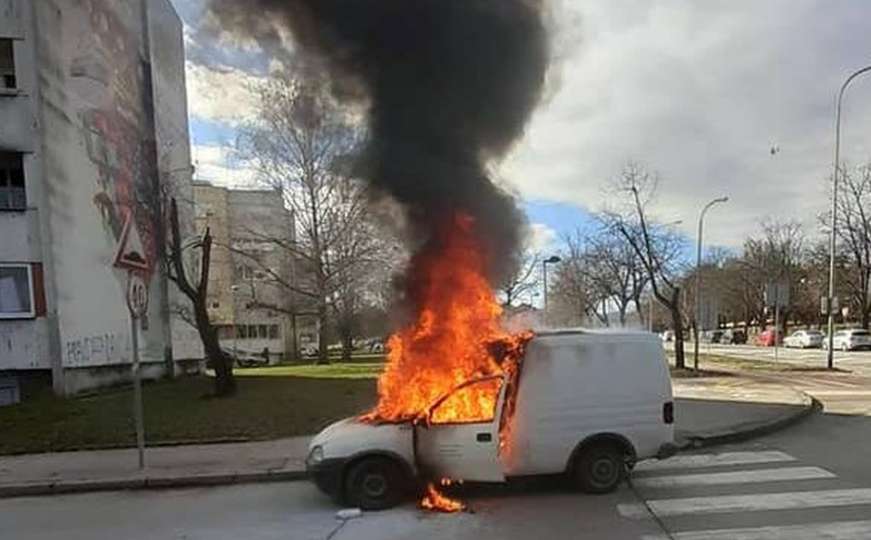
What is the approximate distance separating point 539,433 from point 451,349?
159cm

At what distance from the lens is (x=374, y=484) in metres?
7.21

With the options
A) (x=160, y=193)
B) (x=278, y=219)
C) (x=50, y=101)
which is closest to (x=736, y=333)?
(x=278, y=219)

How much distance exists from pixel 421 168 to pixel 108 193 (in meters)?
15.2

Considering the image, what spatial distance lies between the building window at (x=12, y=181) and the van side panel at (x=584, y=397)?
1460 centimetres

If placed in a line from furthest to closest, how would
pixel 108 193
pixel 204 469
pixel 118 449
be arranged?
1. pixel 108 193
2. pixel 118 449
3. pixel 204 469

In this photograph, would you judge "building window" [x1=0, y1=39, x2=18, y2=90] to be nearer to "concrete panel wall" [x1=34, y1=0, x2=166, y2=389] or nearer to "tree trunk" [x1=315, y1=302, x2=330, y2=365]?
"concrete panel wall" [x1=34, y1=0, x2=166, y2=389]

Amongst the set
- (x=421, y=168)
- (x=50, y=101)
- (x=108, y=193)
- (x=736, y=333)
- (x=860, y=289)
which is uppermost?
(x=50, y=101)

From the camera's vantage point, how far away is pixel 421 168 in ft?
28.6

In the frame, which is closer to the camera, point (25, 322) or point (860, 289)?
point (25, 322)

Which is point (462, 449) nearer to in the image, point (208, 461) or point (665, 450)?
point (665, 450)

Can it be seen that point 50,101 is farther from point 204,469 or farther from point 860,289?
point 860,289

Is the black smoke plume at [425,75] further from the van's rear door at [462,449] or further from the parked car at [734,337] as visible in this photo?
the parked car at [734,337]

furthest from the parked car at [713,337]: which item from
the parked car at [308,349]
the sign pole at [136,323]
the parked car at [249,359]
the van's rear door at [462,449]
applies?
the van's rear door at [462,449]

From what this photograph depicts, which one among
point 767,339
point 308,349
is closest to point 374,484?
point 767,339
